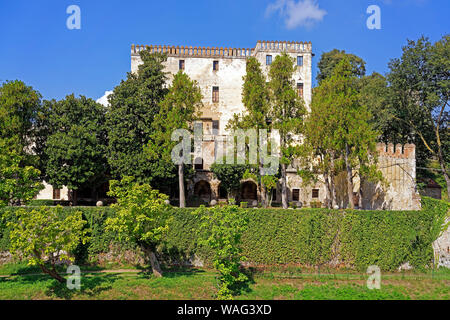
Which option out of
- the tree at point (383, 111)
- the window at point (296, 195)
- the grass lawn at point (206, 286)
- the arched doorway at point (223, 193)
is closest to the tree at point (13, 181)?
the grass lawn at point (206, 286)

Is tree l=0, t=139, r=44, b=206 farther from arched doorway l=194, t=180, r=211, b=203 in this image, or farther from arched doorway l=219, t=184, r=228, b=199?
arched doorway l=219, t=184, r=228, b=199

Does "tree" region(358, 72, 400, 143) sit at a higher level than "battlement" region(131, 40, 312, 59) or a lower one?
lower

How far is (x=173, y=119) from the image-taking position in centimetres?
2469

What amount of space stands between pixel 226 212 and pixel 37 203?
13590mm

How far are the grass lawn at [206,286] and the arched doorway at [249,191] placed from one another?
575 inches

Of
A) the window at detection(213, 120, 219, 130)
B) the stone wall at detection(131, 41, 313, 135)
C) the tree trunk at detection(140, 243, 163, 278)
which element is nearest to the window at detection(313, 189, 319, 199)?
the stone wall at detection(131, 41, 313, 135)

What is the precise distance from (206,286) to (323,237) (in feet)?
22.7

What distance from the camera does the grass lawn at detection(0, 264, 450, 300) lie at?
659 inches

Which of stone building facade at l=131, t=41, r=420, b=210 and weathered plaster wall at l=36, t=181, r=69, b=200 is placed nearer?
weathered plaster wall at l=36, t=181, r=69, b=200

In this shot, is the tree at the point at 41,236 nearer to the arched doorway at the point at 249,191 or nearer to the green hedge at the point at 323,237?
the green hedge at the point at 323,237

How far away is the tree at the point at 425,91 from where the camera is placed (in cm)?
2894

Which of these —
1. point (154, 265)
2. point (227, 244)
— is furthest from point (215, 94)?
point (227, 244)

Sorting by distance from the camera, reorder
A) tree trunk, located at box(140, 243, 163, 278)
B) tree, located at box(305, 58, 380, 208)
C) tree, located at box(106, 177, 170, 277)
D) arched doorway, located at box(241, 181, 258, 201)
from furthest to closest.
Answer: arched doorway, located at box(241, 181, 258, 201) → tree, located at box(305, 58, 380, 208) → tree trunk, located at box(140, 243, 163, 278) → tree, located at box(106, 177, 170, 277)

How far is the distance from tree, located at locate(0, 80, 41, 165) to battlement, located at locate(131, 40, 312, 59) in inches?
542
